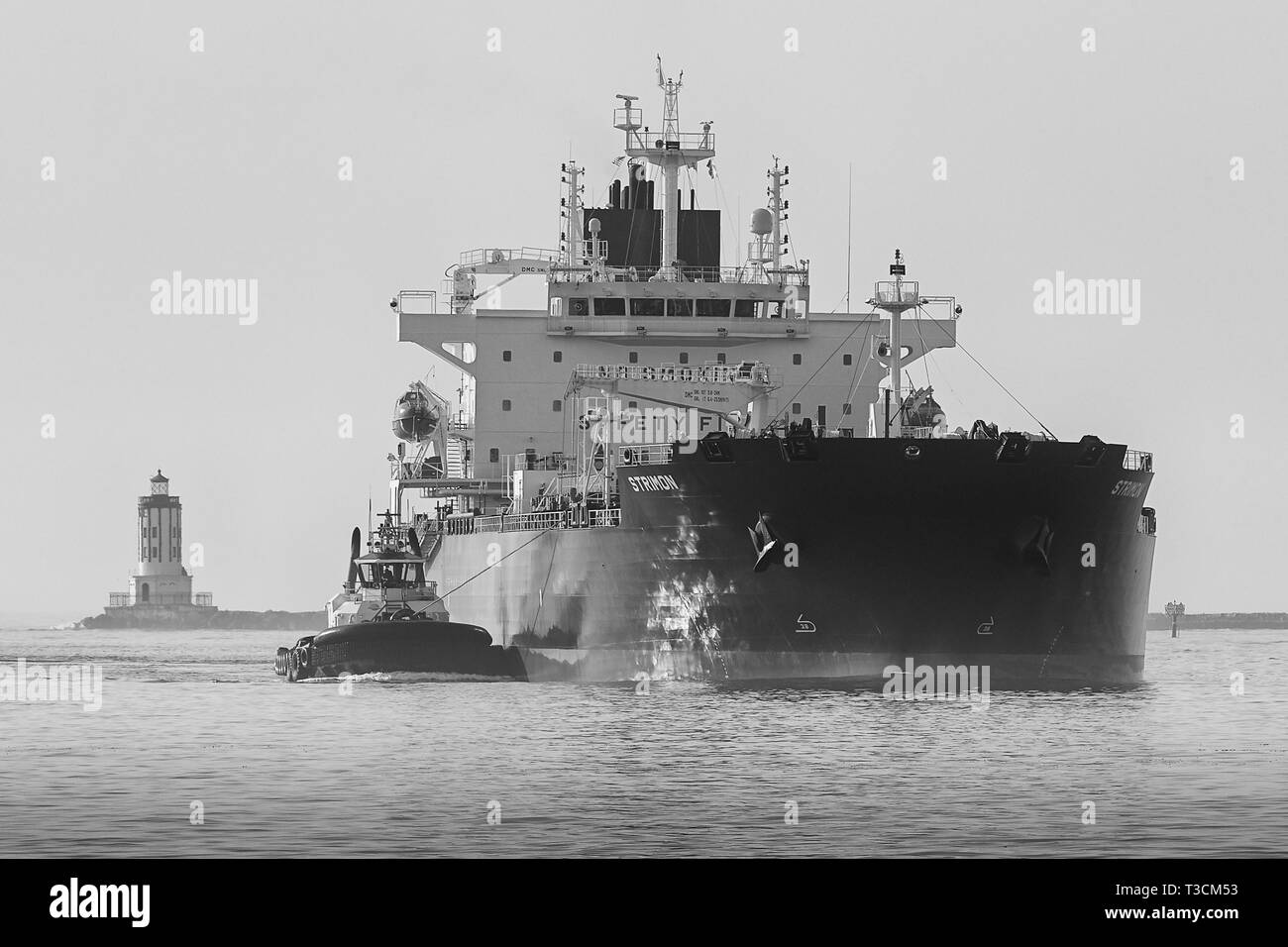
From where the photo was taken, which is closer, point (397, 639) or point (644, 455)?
point (644, 455)

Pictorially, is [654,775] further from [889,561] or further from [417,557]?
[417,557]

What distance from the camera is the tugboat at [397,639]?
44156mm

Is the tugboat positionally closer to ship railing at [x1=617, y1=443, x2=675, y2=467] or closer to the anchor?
ship railing at [x1=617, y1=443, x2=675, y2=467]

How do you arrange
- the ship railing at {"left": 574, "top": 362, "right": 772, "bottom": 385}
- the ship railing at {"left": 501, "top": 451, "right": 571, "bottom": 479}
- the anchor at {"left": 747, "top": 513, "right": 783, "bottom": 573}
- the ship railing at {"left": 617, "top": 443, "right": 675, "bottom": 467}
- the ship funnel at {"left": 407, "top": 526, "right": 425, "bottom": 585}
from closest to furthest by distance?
the anchor at {"left": 747, "top": 513, "right": 783, "bottom": 573}
the ship railing at {"left": 617, "top": 443, "right": 675, "bottom": 467}
the ship railing at {"left": 574, "top": 362, "right": 772, "bottom": 385}
the ship railing at {"left": 501, "top": 451, "right": 571, "bottom": 479}
the ship funnel at {"left": 407, "top": 526, "right": 425, "bottom": 585}

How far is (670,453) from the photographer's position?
36.3 m

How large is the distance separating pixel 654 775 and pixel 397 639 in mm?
20773

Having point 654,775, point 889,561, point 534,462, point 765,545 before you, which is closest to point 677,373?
point 534,462

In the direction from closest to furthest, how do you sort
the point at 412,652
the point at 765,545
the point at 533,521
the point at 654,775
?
the point at 654,775, the point at 765,545, the point at 412,652, the point at 533,521

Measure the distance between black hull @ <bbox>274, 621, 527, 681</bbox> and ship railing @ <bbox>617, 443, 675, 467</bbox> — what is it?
5.62 m

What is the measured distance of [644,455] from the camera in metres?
42.2

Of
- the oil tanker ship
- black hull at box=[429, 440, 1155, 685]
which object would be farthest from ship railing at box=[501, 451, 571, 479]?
black hull at box=[429, 440, 1155, 685]

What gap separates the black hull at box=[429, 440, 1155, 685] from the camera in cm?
3372

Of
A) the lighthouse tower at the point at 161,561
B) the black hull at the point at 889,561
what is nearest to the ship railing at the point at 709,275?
the black hull at the point at 889,561
